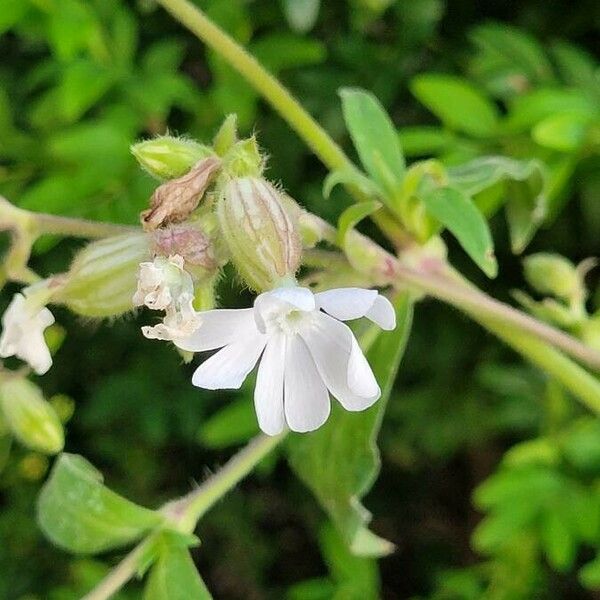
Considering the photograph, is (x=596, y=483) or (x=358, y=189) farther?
(x=596, y=483)

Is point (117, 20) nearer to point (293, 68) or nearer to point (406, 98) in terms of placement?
point (293, 68)

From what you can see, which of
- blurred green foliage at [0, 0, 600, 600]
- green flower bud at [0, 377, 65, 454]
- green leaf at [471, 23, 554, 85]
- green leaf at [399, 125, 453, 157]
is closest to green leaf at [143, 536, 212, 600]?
blurred green foliage at [0, 0, 600, 600]

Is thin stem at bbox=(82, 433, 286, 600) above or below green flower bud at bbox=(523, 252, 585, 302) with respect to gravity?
below

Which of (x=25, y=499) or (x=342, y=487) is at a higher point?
(x=342, y=487)

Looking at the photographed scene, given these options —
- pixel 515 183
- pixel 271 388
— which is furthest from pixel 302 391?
pixel 515 183

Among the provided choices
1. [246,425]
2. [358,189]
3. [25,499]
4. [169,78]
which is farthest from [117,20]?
[25,499]

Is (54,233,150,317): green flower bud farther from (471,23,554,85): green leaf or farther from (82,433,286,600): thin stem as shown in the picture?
(471,23,554,85): green leaf

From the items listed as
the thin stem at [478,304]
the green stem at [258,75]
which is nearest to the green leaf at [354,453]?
the thin stem at [478,304]

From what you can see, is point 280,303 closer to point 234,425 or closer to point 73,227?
point 73,227
